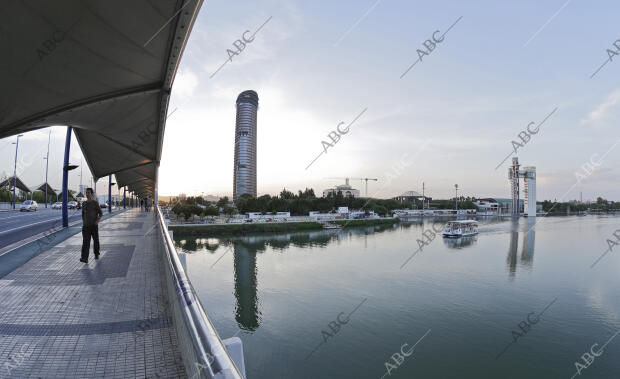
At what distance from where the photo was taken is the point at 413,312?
15.2 metres

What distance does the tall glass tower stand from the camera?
139250 mm

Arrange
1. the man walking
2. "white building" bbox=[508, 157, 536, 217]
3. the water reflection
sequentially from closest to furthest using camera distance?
the man walking, the water reflection, "white building" bbox=[508, 157, 536, 217]

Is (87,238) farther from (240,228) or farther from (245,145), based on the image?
(245,145)

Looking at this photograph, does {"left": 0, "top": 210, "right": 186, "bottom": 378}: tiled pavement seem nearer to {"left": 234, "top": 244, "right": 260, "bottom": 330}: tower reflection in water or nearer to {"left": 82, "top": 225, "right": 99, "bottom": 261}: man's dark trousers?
{"left": 82, "top": 225, "right": 99, "bottom": 261}: man's dark trousers

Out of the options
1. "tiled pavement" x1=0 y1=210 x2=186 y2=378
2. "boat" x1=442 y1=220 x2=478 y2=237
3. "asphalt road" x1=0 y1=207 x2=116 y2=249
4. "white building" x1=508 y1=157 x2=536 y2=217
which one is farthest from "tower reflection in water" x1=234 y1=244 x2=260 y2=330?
"white building" x1=508 y1=157 x2=536 y2=217

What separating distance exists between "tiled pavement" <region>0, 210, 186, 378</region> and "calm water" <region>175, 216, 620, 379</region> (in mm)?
7216

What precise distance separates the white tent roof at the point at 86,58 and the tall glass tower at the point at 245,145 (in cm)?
13155

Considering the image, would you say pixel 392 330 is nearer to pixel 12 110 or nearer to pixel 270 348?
pixel 270 348

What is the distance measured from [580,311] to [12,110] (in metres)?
24.5

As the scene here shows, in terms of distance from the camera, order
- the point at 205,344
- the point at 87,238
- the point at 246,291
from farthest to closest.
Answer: the point at 246,291, the point at 87,238, the point at 205,344

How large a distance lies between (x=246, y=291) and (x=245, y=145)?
131465 millimetres

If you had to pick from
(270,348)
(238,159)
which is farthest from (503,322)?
(238,159)

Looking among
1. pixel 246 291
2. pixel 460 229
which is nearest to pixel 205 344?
pixel 246 291

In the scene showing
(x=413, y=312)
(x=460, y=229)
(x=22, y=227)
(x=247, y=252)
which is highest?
(x=22, y=227)
